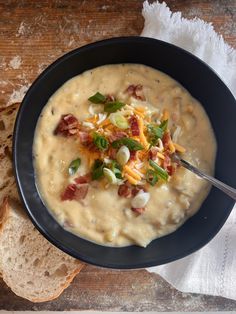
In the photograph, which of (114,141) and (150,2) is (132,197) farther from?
(150,2)

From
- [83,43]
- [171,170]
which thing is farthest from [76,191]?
[83,43]

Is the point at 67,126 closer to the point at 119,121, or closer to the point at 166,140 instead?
the point at 119,121

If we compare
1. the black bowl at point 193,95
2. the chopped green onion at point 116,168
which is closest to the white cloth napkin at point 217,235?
the black bowl at point 193,95

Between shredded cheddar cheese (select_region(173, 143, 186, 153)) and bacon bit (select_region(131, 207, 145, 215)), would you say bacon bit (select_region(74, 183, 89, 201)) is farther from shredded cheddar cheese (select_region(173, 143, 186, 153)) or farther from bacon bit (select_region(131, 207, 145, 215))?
shredded cheddar cheese (select_region(173, 143, 186, 153))

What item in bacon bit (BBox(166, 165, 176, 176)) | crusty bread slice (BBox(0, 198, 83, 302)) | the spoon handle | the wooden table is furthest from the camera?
the wooden table

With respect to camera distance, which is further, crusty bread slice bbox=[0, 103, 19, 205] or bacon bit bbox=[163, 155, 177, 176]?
crusty bread slice bbox=[0, 103, 19, 205]

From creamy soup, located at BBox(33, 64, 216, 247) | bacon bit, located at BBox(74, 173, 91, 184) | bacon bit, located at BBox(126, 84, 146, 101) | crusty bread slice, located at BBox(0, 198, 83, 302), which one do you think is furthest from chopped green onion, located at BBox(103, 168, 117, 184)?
crusty bread slice, located at BBox(0, 198, 83, 302)
